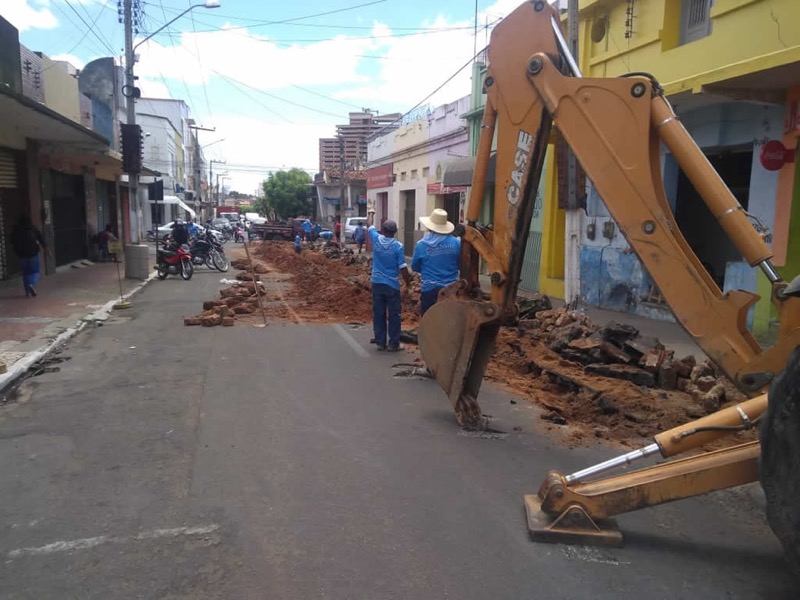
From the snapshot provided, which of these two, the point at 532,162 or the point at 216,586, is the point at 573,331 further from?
the point at 216,586

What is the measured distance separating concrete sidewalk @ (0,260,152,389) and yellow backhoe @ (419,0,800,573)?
19.3 ft

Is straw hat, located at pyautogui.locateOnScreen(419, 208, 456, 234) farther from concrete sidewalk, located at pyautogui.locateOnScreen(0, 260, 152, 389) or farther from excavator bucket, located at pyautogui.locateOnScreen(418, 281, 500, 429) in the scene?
concrete sidewalk, located at pyautogui.locateOnScreen(0, 260, 152, 389)

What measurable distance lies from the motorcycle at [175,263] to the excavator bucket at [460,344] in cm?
1574

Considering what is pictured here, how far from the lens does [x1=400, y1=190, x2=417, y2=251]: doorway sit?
3150cm

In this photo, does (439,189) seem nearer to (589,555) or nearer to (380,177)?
(380,177)

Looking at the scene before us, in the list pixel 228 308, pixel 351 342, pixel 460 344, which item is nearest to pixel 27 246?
pixel 228 308

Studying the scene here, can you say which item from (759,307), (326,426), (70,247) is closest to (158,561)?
(326,426)

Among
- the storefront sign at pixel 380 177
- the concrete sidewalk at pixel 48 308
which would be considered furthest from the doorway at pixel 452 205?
the concrete sidewalk at pixel 48 308

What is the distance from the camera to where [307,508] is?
13.9 ft

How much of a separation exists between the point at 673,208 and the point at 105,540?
39.3ft

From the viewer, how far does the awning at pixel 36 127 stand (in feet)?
36.9

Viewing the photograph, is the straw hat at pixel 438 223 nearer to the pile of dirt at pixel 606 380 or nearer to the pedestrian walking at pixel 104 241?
the pile of dirt at pixel 606 380

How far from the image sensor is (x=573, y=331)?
355 inches

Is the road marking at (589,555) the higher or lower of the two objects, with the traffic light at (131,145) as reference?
lower
